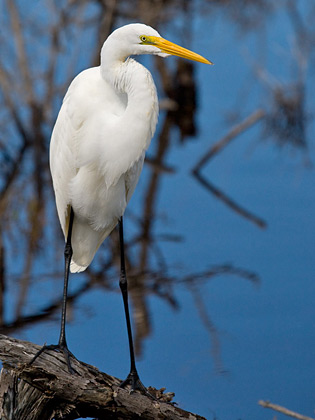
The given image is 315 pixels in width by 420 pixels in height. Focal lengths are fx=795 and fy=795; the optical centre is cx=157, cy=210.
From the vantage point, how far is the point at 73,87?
2.99 metres

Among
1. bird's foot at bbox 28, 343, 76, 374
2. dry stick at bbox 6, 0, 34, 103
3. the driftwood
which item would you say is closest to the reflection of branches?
dry stick at bbox 6, 0, 34, 103

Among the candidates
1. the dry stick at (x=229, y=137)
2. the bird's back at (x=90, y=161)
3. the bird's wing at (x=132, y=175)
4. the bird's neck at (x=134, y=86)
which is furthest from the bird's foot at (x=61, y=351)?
the dry stick at (x=229, y=137)

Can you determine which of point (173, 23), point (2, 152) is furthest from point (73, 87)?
point (173, 23)

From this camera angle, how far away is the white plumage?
2.76 metres

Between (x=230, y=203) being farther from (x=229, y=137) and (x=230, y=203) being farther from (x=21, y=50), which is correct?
(x=21, y=50)

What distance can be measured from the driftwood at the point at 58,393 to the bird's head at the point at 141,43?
1063 millimetres

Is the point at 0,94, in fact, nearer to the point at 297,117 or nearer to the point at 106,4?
the point at 106,4

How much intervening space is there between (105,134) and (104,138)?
20 millimetres

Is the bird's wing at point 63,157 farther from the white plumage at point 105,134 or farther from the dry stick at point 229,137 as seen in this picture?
the dry stick at point 229,137

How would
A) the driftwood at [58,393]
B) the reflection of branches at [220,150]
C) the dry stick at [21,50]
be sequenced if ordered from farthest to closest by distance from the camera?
the dry stick at [21,50], the reflection of branches at [220,150], the driftwood at [58,393]

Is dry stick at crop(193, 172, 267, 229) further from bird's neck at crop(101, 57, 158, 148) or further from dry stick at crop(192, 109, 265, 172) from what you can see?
bird's neck at crop(101, 57, 158, 148)

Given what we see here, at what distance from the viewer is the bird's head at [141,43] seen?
8.95 feet

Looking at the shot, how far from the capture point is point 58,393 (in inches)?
103

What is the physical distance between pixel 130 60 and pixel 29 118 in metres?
5.55
